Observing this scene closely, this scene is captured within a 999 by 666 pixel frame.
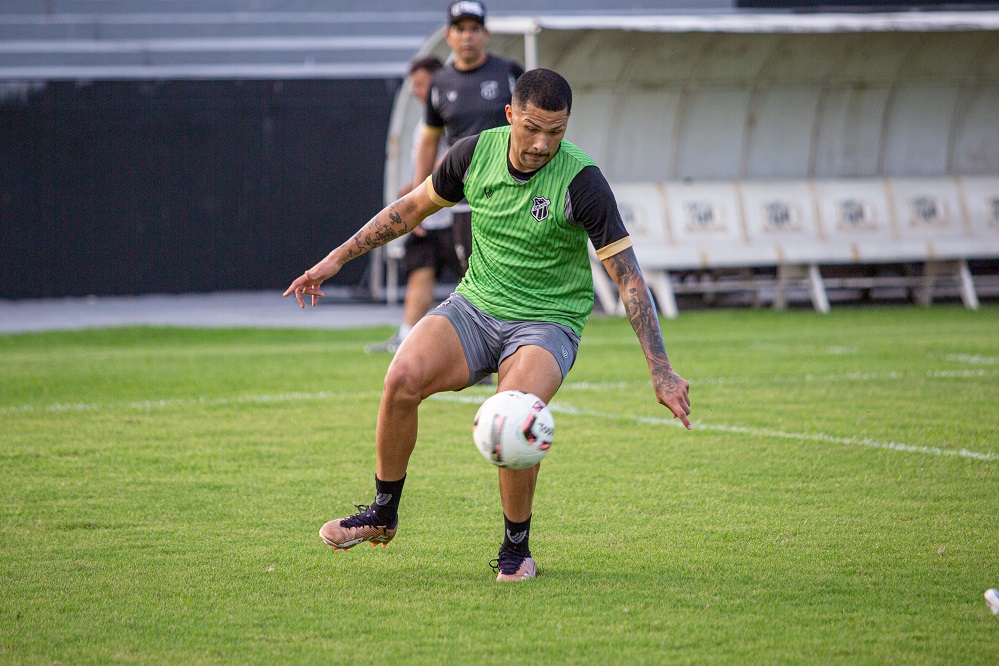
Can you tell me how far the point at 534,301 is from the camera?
4457 mm

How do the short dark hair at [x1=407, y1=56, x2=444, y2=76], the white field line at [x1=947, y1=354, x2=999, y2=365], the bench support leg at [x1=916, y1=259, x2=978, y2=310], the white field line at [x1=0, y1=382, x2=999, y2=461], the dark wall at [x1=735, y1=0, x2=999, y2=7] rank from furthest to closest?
the dark wall at [x1=735, y1=0, x2=999, y2=7], the bench support leg at [x1=916, y1=259, x2=978, y2=310], the short dark hair at [x1=407, y1=56, x2=444, y2=76], the white field line at [x1=947, y1=354, x2=999, y2=365], the white field line at [x1=0, y1=382, x2=999, y2=461]

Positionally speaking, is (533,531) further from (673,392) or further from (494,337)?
(673,392)

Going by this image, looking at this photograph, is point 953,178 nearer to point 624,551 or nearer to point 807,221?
point 807,221

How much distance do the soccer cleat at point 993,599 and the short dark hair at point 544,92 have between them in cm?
200

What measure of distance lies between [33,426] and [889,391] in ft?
17.9

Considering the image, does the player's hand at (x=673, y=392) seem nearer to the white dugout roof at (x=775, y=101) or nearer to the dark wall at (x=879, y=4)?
the white dugout roof at (x=775, y=101)

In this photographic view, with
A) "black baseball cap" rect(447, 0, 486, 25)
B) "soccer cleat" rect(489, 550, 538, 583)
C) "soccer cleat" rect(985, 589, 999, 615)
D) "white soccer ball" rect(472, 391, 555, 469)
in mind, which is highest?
"black baseball cap" rect(447, 0, 486, 25)

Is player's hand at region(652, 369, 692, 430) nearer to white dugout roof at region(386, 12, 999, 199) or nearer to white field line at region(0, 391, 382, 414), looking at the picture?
white field line at region(0, 391, 382, 414)

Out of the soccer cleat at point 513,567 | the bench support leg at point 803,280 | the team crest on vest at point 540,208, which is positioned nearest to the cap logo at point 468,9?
the team crest on vest at point 540,208

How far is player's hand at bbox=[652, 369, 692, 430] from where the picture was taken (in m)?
3.89

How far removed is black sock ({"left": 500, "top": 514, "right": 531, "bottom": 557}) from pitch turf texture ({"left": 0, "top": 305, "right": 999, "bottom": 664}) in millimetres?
102

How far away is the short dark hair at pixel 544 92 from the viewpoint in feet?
13.3

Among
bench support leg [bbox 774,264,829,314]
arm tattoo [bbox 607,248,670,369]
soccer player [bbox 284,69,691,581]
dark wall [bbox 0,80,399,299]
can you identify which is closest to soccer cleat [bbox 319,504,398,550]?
soccer player [bbox 284,69,691,581]

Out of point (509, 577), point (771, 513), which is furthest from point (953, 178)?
point (509, 577)
